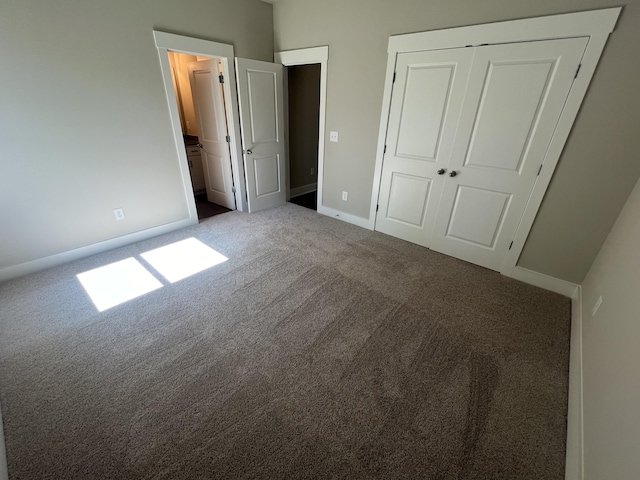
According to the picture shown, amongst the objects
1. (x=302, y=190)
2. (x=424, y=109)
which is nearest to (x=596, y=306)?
(x=424, y=109)

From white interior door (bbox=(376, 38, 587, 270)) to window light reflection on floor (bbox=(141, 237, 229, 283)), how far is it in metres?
2.17

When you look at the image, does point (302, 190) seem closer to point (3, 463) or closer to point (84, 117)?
point (84, 117)

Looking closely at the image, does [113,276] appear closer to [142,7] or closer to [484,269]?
[142,7]

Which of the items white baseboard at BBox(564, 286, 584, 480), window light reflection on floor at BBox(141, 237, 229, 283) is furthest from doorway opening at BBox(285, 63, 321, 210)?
white baseboard at BBox(564, 286, 584, 480)

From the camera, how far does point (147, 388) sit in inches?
60.6

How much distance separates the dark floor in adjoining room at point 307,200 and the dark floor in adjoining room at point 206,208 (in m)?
1.16

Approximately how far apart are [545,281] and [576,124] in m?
1.36

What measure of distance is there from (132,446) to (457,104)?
11.1 ft

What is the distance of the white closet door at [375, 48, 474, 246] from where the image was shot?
2.53 metres

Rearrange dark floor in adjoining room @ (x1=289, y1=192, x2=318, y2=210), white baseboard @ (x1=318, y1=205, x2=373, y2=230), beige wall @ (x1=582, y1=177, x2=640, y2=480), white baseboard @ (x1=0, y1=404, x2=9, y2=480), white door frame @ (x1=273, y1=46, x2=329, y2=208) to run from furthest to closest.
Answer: dark floor in adjoining room @ (x1=289, y1=192, x2=318, y2=210), white baseboard @ (x1=318, y1=205, x2=373, y2=230), white door frame @ (x1=273, y1=46, x2=329, y2=208), white baseboard @ (x1=0, y1=404, x2=9, y2=480), beige wall @ (x1=582, y1=177, x2=640, y2=480)

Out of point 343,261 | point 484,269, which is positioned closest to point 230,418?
point 343,261

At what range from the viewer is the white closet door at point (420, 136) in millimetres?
2533

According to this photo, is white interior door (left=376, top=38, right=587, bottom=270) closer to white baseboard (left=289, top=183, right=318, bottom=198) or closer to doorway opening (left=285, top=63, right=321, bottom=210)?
doorway opening (left=285, top=63, right=321, bottom=210)

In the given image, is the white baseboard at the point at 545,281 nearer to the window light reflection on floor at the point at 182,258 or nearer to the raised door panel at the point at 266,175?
the window light reflection on floor at the point at 182,258
